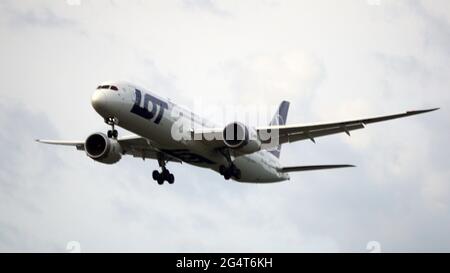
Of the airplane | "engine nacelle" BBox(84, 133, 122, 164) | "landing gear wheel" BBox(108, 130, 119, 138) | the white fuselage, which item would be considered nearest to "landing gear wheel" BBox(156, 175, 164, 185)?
the airplane

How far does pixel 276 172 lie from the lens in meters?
62.6

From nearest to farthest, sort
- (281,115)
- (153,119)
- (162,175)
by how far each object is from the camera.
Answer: (153,119)
(162,175)
(281,115)

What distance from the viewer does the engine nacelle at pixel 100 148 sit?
5797 centimetres

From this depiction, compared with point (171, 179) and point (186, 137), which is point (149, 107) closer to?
point (186, 137)

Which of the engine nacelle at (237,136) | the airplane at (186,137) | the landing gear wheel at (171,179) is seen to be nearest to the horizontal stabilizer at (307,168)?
the airplane at (186,137)

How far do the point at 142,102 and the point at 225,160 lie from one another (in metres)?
8.67

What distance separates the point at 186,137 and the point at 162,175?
7.25 meters

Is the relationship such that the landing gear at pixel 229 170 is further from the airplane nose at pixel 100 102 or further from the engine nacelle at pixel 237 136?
the airplane nose at pixel 100 102

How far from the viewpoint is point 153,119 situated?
52031mm

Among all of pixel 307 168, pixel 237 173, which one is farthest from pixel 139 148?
pixel 307 168

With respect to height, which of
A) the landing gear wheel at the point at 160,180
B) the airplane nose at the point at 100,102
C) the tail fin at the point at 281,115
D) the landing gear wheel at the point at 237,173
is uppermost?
the tail fin at the point at 281,115

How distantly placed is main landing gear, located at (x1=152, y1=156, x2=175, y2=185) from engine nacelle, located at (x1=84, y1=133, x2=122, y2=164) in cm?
375
